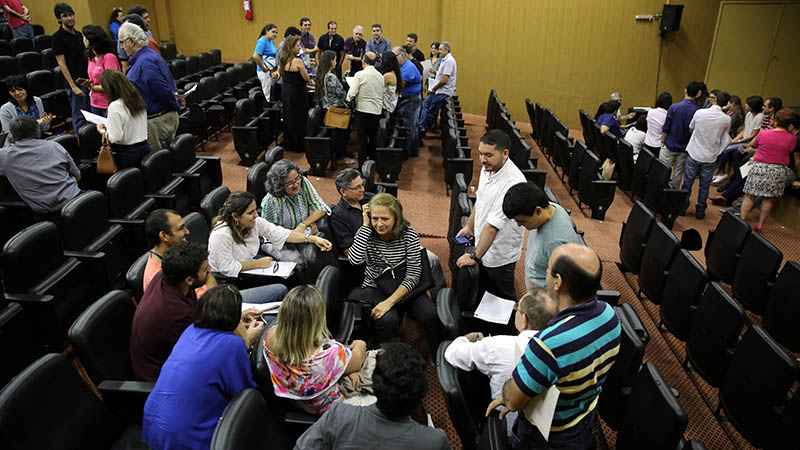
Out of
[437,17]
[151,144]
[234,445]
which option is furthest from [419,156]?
[234,445]

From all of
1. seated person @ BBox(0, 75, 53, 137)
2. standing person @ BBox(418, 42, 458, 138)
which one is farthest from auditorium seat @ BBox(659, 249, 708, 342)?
seated person @ BBox(0, 75, 53, 137)

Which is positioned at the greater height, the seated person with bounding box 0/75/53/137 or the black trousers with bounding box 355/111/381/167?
the seated person with bounding box 0/75/53/137

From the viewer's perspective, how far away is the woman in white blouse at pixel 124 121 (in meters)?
4.11

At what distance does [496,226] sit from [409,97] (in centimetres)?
470

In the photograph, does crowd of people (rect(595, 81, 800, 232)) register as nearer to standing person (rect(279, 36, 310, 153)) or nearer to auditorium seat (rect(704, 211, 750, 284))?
auditorium seat (rect(704, 211, 750, 284))

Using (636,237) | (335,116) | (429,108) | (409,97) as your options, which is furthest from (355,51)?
(636,237)

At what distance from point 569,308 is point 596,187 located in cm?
424

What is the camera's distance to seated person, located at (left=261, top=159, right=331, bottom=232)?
350 cm

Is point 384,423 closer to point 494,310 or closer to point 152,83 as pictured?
point 494,310

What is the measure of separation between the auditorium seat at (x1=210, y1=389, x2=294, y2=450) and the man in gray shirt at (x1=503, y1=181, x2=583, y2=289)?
4.68ft

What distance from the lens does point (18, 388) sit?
181 cm

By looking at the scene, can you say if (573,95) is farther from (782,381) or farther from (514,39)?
(782,381)

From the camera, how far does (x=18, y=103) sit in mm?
5180

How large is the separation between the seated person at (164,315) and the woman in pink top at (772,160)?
5.62 m
